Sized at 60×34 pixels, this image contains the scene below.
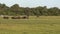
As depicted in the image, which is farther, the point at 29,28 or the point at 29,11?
the point at 29,11

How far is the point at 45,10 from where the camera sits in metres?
114

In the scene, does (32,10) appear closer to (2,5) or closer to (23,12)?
(23,12)

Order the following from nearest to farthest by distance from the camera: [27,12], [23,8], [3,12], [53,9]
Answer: [3,12] < [27,12] < [23,8] < [53,9]

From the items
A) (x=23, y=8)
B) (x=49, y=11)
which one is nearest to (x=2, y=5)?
(x=23, y=8)

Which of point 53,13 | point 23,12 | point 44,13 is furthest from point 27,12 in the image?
point 53,13

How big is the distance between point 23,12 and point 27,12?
2330 mm

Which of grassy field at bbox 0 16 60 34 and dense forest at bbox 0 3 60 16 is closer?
grassy field at bbox 0 16 60 34

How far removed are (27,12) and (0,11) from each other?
51.2 feet

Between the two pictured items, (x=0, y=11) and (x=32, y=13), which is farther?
(x=32, y=13)

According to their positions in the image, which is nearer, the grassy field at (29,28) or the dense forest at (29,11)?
the grassy field at (29,28)

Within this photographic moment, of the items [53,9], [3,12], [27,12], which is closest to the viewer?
[3,12]

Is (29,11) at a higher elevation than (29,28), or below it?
below

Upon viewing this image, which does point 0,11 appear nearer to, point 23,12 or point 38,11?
point 23,12

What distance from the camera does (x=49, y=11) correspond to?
11550 cm
